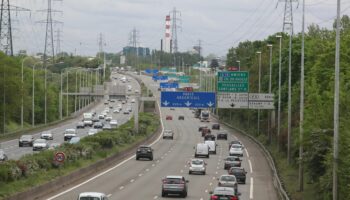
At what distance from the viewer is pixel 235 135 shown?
124 meters

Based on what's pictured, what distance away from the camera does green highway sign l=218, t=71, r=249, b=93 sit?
275 ft

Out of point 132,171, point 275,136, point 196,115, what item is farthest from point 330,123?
point 196,115

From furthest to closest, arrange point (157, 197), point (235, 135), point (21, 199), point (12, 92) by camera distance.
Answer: point (235, 135), point (12, 92), point (157, 197), point (21, 199)

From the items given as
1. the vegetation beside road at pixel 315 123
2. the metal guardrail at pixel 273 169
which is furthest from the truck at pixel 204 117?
the vegetation beside road at pixel 315 123

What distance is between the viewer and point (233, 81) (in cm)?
8450

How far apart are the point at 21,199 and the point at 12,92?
246 feet

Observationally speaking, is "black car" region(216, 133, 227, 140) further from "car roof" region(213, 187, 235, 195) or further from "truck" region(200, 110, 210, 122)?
"car roof" region(213, 187, 235, 195)

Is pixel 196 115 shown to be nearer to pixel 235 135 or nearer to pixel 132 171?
pixel 235 135

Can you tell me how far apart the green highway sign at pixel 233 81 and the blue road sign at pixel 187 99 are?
2.61m

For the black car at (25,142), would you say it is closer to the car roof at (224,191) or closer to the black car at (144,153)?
the black car at (144,153)

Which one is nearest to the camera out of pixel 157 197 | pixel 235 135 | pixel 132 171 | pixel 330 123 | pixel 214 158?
pixel 330 123

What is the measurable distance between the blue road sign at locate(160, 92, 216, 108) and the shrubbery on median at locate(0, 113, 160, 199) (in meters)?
5.93

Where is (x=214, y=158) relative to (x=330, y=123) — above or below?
below

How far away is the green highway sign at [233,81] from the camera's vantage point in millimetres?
83875
